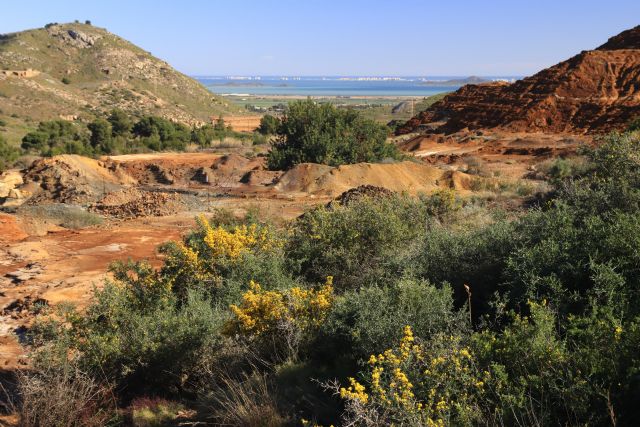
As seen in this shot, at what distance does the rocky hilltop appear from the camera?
1623 inches

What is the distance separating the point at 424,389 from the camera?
4.28m

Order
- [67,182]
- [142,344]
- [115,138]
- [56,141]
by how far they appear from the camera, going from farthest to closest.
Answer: [115,138] < [56,141] < [67,182] < [142,344]

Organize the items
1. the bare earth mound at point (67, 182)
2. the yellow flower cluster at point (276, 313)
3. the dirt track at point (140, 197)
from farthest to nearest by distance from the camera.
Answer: the bare earth mound at point (67, 182), the dirt track at point (140, 197), the yellow flower cluster at point (276, 313)

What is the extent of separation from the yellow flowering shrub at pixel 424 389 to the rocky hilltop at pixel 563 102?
38265 millimetres

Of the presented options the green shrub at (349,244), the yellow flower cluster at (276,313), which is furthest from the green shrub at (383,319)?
the green shrub at (349,244)

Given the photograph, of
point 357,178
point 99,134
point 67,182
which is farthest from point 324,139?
point 99,134

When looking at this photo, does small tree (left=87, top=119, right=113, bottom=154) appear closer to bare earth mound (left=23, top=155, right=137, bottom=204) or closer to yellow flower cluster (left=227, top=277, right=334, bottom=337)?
bare earth mound (left=23, top=155, right=137, bottom=204)

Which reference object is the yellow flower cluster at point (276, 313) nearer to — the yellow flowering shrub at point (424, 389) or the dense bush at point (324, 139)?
the yellow flowering shrub at point (424, 389)

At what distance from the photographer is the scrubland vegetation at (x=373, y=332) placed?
4098 millimetres

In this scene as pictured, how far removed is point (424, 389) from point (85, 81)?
82801mm

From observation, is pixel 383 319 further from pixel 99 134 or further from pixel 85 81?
pixel 85 81

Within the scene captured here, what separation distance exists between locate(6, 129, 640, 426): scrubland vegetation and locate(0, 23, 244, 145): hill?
162 ft

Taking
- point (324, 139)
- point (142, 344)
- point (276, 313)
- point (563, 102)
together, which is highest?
point (563, 102)

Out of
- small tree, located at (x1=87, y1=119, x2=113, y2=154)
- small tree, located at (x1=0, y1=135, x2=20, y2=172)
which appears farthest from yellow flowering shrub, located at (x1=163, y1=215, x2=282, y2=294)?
small tree, located at (x1=87, y1=119, x2=113, y2=154)
